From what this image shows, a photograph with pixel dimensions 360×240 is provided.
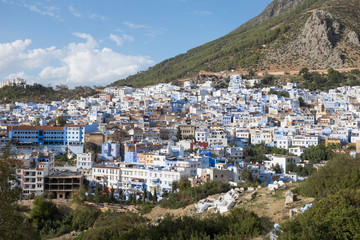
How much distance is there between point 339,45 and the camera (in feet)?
232

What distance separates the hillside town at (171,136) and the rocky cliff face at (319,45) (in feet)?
35.9

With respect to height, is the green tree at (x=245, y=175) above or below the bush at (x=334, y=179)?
below

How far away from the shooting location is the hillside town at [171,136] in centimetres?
2839

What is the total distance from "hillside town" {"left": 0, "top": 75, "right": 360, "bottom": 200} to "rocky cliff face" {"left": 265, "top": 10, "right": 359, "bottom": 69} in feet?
35.9

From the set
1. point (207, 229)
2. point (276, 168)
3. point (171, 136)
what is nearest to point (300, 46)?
point (171, 136)

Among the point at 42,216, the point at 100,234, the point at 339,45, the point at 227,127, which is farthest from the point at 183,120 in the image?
the point at 339,45

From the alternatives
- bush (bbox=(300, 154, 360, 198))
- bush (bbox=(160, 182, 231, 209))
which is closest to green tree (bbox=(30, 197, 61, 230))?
bush (bbox=(160, 182, 231, 209))

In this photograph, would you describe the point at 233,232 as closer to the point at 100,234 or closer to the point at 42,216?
the point at 100,234

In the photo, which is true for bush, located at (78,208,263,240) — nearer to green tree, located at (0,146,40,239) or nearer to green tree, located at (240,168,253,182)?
green tree, located at (0,146,40,239)

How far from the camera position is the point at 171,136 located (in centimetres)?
3997

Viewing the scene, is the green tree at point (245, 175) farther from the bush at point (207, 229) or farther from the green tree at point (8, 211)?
the green tree at point (8, 211)

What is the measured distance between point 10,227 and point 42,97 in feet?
196

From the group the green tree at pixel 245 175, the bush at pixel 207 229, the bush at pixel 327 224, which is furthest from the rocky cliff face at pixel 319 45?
the bush at pixel 327 224

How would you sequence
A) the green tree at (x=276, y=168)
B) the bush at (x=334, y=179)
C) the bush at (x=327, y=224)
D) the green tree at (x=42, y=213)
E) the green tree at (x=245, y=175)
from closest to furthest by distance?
the bush at (x=327, y=224)
the bush at (x=334, y=179)
the green tree at (x=42, y=213)
the green tree at (x=245, y=175)
the green tree at (x=276, y=168)
